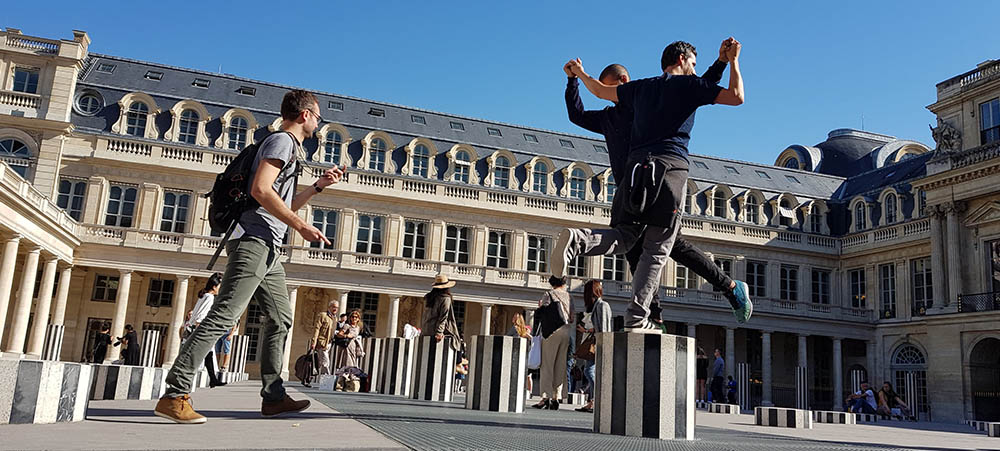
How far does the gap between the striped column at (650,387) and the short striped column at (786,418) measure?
510 centimetres

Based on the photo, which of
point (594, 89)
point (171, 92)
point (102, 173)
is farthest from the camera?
point (171, 92)

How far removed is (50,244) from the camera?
90.6 feet

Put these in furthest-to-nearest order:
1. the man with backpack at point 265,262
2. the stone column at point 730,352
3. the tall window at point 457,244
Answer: the stone column at point 730,352 < the tall window at point 457,244 < the man with backpack at point 265,262

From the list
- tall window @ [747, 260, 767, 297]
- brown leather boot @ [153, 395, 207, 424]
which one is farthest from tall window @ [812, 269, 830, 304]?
brown leather boot @ [153, 395, 207, 424]

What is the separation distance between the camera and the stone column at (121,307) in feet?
101

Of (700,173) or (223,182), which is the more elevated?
(700,173)

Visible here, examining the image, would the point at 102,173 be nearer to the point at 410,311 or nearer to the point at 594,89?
the point at 410,311

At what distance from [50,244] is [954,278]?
34.5m

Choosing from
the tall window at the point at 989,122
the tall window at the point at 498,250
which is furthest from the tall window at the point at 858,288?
the tall window at the point at 498,250

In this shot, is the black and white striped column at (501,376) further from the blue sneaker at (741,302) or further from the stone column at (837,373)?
the stone column at (837,373)

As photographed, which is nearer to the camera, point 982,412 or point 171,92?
point 982,412

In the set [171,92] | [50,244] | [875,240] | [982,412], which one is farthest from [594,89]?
[875,240]

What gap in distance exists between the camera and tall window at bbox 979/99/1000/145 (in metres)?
30.3

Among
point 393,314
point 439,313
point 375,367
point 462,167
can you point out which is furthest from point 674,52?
point 462,167
